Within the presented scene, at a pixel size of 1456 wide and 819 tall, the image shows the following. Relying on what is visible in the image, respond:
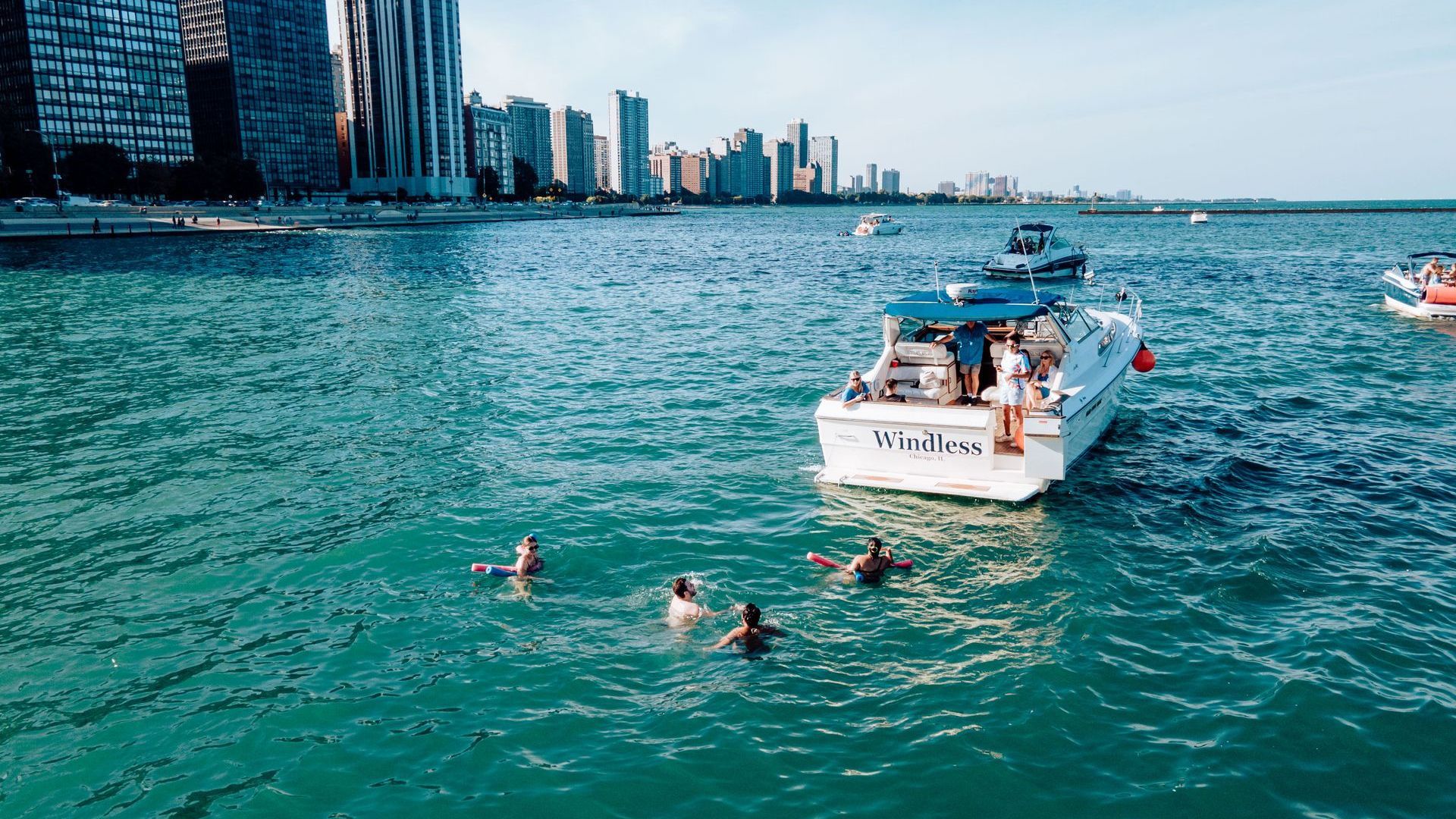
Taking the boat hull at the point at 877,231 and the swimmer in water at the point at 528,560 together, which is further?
the boat hull at the point at 877,231

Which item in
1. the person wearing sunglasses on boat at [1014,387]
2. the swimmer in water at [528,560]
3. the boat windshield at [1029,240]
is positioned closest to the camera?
the swimmer in water at [528,560]

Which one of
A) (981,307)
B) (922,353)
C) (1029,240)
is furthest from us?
(1029,240)

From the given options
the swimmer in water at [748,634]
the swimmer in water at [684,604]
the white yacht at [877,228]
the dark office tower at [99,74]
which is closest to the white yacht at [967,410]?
the swimmer in water at [684,604]

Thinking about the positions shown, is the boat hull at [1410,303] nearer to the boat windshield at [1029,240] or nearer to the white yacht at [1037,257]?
the white yacht at [1037,257]

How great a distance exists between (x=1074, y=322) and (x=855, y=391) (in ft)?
20.8

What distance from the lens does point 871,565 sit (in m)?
12.7

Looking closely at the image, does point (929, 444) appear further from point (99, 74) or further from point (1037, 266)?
point (99, 74)

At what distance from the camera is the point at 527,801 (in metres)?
8.53

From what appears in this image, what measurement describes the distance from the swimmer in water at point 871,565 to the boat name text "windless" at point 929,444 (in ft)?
10.6

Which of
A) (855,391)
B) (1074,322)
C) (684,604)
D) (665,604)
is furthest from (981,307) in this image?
(684,604)

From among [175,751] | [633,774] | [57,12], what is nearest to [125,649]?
[175,751]

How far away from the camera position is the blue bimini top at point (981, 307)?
57.1ft

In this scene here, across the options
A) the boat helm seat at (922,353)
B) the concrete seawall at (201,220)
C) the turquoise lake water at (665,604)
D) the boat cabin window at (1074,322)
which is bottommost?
the turquoise lake water at (665,604)

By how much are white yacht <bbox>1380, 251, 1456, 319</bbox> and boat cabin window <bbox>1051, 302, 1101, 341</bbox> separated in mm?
24061
